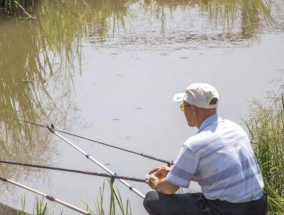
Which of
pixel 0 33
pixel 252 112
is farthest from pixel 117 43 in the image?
pixel 252 112

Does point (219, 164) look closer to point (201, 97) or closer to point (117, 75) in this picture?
point (201, 97)

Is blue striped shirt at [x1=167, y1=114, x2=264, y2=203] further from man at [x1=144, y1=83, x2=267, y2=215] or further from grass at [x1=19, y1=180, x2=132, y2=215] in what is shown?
grass at [x1=19, y1=180, x2=132, y2=215]

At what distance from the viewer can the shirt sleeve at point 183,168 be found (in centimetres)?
303

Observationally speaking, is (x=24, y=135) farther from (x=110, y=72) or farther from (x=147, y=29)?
(x=147, y=29)

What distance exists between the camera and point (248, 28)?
10.7 metres

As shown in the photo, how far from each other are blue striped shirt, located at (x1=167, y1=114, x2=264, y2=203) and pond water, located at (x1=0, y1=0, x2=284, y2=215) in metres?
1.66

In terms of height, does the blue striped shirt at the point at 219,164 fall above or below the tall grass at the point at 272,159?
above

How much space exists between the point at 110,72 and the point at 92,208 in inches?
153

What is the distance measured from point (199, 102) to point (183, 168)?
33 centimetres

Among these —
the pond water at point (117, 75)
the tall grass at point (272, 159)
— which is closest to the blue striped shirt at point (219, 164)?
the tall grass at point (272, 159)

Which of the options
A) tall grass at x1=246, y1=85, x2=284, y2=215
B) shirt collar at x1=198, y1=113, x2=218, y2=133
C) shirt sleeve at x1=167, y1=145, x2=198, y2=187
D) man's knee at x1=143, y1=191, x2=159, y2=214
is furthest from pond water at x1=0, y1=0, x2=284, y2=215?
shirt collar at x1=198, y1=113, x2=218, y2=133

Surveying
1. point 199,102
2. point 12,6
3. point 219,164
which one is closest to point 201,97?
point 199,102

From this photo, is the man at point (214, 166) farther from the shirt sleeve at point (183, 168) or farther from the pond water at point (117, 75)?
the pond water at point (117, 75)

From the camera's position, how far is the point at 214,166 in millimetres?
3029
